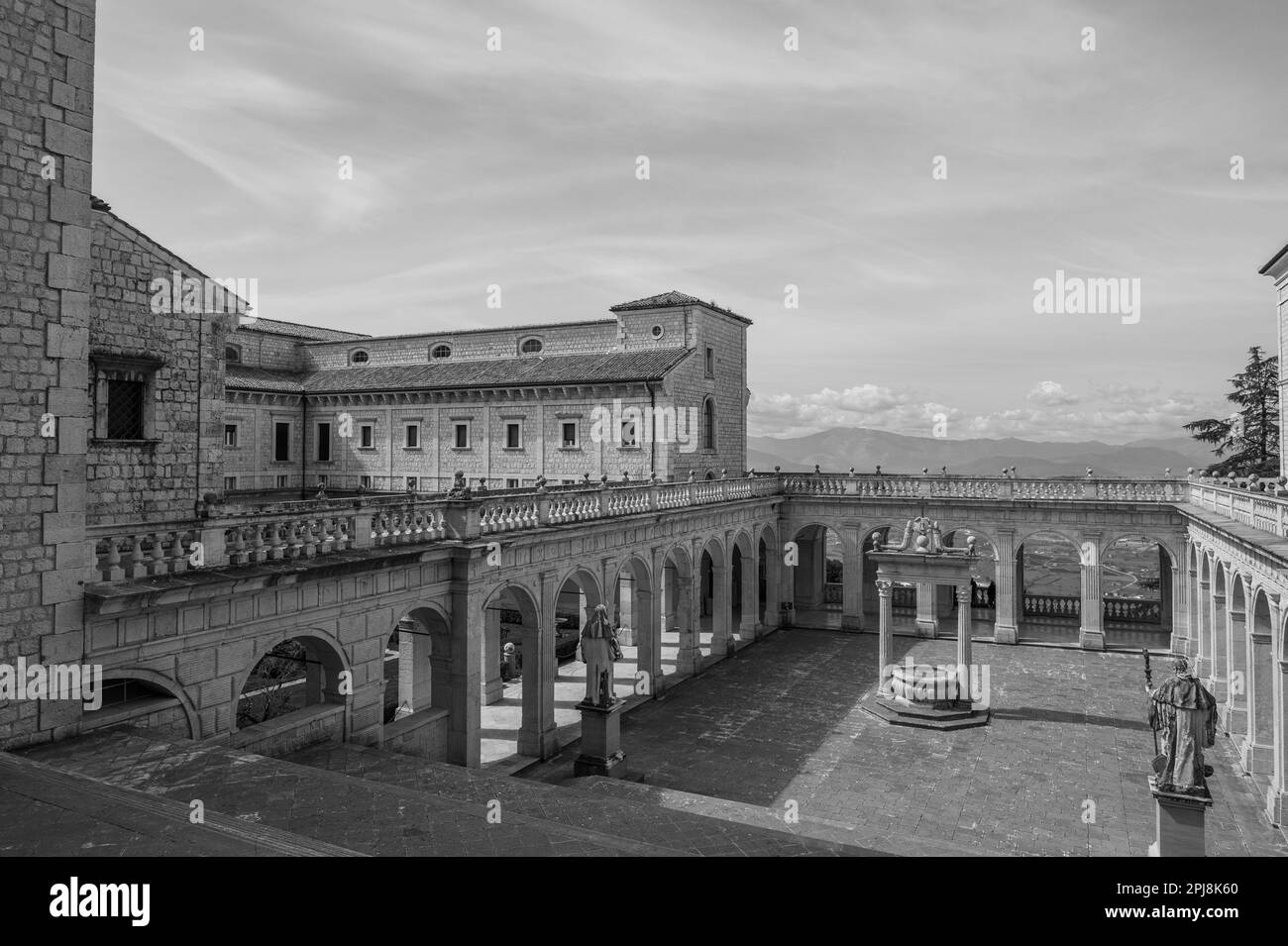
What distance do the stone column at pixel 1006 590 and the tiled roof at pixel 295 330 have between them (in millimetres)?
34717

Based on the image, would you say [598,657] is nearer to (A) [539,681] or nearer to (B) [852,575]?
(A) [539,681]

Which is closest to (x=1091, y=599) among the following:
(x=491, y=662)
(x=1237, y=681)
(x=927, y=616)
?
(x=927, y=616)

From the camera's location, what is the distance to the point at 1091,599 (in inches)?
1227

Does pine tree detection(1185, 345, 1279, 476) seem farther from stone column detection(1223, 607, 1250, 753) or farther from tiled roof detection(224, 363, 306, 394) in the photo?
tiled roof detection(224, 363, 306, 394)

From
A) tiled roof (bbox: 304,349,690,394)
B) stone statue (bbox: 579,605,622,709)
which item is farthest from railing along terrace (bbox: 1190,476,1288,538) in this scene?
tiled roof (bbox: 304,349,690,394)

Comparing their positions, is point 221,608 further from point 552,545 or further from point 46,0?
point 552,545

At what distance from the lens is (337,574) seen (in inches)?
506

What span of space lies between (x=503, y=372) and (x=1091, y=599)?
2701 cm

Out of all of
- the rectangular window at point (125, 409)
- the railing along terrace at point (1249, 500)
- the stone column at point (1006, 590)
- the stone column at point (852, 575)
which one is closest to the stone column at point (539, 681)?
the rectangular window at point (125, 409)

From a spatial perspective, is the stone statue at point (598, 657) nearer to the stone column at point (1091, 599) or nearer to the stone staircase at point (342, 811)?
the stone staircase at point (342, 811)

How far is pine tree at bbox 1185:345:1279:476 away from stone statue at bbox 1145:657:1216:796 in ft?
99.7

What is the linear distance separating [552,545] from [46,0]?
13392 millimetres
